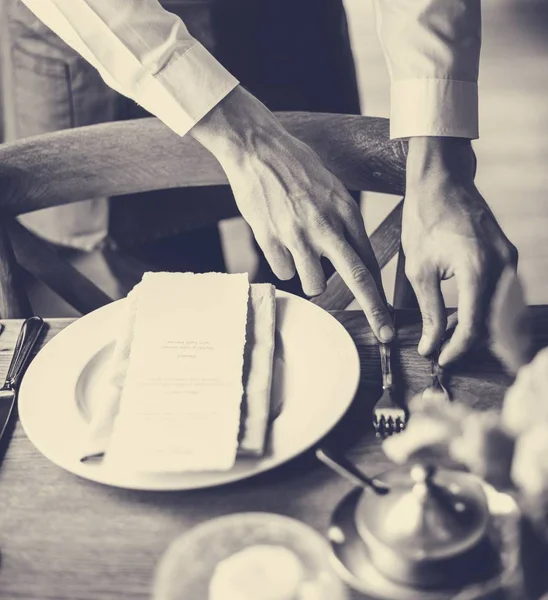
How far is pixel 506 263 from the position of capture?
2.31ft

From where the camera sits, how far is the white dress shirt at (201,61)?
77 cm

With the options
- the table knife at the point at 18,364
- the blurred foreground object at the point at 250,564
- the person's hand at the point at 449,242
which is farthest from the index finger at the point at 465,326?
the table knife at the point at 18,364

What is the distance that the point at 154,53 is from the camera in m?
0.78

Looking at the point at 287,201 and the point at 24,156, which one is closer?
the point at 287,201

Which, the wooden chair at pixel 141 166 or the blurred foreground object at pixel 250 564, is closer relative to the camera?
the blurred foreground object at pixel 250 564

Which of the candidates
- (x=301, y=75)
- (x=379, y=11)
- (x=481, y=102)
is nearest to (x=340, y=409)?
(x=379, y=11)

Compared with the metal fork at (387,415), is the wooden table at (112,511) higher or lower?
lower

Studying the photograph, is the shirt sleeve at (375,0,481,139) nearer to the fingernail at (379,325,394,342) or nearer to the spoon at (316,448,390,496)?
the fingernail at (379,325,394,342)

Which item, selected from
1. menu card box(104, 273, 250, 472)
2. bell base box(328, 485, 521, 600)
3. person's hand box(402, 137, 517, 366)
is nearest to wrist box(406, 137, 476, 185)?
person's hand box(402, 137, 517, 366)

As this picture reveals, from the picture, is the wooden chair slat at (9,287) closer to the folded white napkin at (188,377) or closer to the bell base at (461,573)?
the folded white napkin at (188,377)

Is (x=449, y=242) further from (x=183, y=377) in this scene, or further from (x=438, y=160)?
(x=183, y=377)

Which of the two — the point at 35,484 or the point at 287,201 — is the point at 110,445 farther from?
the point at 287,201

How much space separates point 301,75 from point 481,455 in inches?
36.2

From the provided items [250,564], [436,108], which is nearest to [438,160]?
[436,108]
